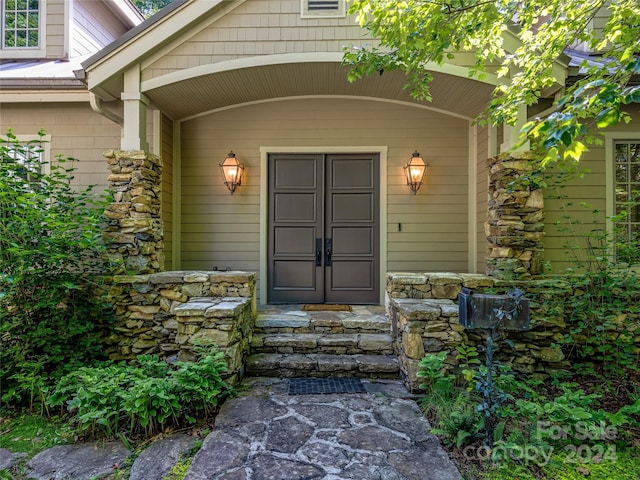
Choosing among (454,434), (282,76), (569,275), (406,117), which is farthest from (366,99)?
(454,434)

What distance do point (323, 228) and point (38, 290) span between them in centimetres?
326

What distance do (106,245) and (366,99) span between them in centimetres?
377

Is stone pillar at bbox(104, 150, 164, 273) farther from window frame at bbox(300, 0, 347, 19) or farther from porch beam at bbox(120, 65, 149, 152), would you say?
window frame at bbox(300, 0, 347, 19)

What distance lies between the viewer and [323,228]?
4.82 metres

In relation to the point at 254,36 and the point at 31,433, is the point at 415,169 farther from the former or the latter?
the point at 31,433

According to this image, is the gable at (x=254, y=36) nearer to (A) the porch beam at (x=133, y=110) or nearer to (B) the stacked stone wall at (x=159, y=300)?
(A) the porch beam at (x=133, y=110)

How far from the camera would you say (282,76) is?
13.4 ft

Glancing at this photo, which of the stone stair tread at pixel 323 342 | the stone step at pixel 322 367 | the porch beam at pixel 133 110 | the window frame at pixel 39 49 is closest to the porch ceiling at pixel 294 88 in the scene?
the porch beam at pixel 133 110

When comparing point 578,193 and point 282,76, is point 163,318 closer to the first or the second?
point 282,76

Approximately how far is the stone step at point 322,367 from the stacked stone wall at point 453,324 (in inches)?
7.0

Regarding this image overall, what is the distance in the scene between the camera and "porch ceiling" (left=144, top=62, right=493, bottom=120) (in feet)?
12.8

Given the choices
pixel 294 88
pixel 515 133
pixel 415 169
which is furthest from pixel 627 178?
pixel 294 88

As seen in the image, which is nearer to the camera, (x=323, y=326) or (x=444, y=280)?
(x=444, y=280)

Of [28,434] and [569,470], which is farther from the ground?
[569,470]
